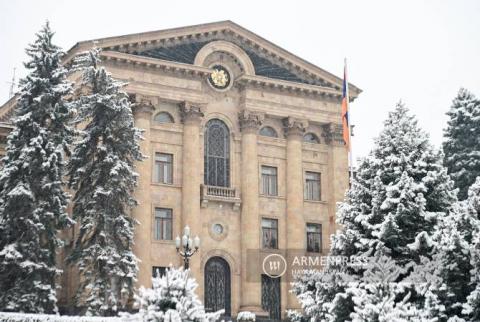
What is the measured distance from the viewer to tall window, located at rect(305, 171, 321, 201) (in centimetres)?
4828

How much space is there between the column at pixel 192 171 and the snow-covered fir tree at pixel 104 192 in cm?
739

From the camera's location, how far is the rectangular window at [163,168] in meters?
44.2

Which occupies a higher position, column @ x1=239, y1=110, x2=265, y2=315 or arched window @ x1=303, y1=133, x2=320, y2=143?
arched window @ x1=303, y1=133, x2=320, y2=143

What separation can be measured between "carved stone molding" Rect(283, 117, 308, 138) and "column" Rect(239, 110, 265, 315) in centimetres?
180

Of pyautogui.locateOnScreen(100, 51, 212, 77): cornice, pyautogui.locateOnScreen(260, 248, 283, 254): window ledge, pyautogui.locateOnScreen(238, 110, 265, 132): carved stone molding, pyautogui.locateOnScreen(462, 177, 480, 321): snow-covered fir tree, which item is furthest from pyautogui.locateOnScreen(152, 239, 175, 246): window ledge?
pyautogui.locateOnScreen(462, 177, 480, 321): snow-covered fir tree

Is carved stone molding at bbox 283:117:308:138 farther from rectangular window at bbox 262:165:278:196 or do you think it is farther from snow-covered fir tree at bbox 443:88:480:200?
snow-covered fir tree at bbox 443:88:480:200

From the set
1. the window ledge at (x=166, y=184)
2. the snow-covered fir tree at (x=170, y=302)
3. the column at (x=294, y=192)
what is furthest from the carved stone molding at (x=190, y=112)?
the snow-covered fir tree at (x=170, y=302)

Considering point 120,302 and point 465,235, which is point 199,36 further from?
point 465,235

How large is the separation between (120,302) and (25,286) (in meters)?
5.16

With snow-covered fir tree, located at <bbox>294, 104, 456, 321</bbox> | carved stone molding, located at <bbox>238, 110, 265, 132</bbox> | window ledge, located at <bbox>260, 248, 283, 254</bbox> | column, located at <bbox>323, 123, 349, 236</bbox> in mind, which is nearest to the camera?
snow-covered fir tree, located at <bbox>294, 104, 456, 321</bbox>

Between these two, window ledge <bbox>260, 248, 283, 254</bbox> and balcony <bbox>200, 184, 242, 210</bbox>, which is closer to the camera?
balcony <bbox>200, 184, 242, 210</bbox>

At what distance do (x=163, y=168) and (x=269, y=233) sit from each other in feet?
23.6

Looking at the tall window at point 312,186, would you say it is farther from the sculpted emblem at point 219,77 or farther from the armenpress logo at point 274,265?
the sculpted emblem at point 219,77

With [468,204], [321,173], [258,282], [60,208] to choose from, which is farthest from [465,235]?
[321,173]
